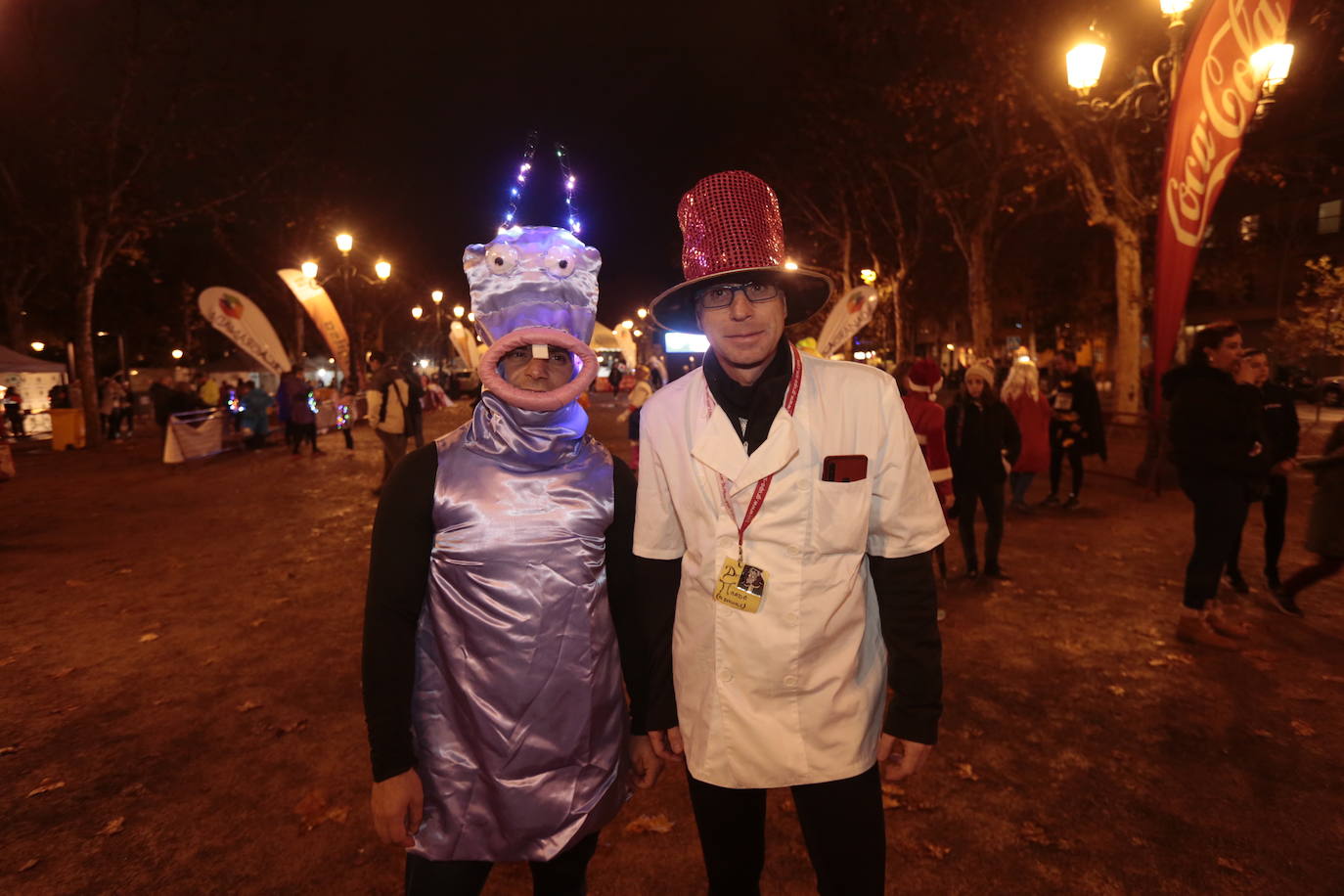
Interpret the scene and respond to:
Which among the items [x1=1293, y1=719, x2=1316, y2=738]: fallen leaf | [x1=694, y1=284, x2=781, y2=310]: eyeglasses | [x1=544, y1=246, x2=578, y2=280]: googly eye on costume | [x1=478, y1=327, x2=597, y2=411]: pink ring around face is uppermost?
[x1=544, y1=246, x2=578, y2=280]: googly eye on costume

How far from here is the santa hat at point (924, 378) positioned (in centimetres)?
625

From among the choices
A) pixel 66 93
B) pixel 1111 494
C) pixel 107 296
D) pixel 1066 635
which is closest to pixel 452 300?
pixel 107 296

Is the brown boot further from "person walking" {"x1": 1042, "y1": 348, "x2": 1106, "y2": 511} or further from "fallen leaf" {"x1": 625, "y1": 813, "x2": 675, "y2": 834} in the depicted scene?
"person walking" {"x1": 1042, "y1": 348, "x2": 1106, "y2": 511}

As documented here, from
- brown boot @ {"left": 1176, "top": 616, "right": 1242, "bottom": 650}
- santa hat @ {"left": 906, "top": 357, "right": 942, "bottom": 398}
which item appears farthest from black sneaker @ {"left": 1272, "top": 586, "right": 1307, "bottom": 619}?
santa hat @ {"left": 906, "top": 357, "right": 942, "bottom": 398}

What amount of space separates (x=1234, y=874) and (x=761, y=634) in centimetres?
250

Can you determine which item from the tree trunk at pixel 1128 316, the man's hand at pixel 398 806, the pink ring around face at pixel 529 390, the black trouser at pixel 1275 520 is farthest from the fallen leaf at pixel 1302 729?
the tree trunk at pixel 1128 316

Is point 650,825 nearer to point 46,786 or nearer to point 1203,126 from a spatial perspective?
point 46,786

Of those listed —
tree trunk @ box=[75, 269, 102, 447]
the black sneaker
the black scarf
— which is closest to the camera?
the black scarf

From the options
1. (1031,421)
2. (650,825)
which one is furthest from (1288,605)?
(650,825)

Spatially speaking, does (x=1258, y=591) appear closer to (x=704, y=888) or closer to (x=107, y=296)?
(x=704, y=888)

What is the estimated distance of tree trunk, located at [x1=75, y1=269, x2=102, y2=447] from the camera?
19.0m

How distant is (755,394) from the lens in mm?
2064

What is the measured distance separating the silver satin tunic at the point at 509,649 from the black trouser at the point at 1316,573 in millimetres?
5781

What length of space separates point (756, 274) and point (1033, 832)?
274 cm
